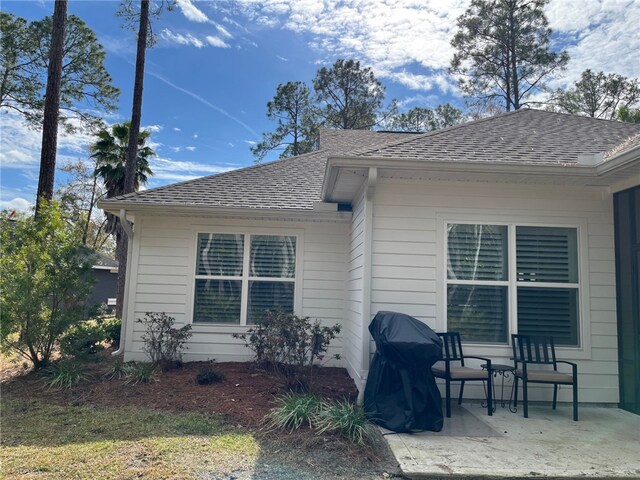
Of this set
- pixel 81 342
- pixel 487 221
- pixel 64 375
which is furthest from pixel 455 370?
pixel 81 342

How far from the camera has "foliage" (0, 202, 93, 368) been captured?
5746 mm

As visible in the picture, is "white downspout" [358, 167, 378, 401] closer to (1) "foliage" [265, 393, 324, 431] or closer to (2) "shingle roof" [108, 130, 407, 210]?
(1) "foliage" [265, 393, 324, 431]

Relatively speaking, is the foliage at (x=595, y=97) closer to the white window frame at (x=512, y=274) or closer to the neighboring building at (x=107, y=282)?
the white window frame at (x=512, y=274)

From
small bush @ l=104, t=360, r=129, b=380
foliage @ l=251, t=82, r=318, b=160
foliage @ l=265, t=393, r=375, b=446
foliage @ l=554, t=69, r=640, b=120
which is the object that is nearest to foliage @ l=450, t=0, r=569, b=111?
foliage @ l=554, t=69, r=640, b=120

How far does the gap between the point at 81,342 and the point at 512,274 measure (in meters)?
5.97

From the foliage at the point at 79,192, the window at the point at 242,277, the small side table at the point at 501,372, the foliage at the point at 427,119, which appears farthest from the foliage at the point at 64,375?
the foliage at the point at 79,192

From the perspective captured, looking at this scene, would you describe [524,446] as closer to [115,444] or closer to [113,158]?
[115,444]

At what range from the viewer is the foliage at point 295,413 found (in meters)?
3.96

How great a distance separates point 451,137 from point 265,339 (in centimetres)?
378

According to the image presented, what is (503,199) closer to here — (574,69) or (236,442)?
(236,442)

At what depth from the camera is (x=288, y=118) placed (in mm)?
21031

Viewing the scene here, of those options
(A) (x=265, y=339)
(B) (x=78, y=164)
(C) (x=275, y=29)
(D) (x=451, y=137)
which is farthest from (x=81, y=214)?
(D) (x=451, y=137)

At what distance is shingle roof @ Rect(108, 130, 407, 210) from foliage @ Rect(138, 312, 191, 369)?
1830mm

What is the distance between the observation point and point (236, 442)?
12.1 feet
